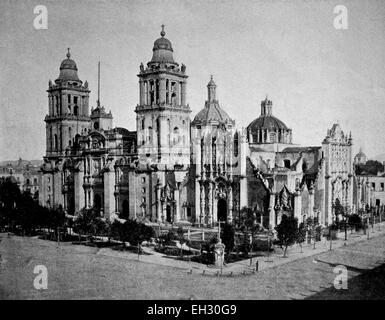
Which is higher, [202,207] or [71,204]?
[202,207]

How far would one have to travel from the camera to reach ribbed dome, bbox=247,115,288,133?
66.2m

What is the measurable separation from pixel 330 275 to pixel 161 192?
30121mm

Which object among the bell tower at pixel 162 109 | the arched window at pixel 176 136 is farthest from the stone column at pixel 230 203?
the arched window at pixel 176 136

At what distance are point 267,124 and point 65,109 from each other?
30.3 m

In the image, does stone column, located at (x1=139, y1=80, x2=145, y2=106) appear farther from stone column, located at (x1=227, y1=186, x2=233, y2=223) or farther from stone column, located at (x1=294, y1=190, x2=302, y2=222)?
stone column, located at (x1=294, y1=190, x2=302, y2=222)

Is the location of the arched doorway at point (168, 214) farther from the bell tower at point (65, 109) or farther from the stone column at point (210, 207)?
the bell tower at point (65, 109)

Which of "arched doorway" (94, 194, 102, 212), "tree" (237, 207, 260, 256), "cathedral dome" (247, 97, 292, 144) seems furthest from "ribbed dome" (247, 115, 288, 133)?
"arched doorway" (94, 194, 102, 212)

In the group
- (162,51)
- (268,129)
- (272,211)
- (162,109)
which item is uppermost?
(162,51)

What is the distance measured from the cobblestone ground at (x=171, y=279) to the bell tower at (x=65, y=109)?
1266 inches

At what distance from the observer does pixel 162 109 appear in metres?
60.1

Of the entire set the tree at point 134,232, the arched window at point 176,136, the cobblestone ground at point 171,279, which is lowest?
the cobblestone ground at point 171,279

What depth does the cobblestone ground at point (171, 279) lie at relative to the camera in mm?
27641

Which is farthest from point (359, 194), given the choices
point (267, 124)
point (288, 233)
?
point (288, 233)

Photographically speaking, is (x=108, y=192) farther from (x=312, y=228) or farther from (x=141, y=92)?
(x=312, y=228)
